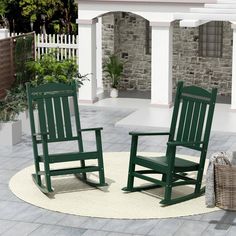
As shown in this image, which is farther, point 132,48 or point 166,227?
point 132,48

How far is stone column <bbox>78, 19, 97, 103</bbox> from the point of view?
21312mm

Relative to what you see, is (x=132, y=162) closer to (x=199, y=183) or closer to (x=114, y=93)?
(x=199, y=183)

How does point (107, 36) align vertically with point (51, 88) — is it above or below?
above

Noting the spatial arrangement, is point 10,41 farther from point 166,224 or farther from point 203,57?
point 166,224

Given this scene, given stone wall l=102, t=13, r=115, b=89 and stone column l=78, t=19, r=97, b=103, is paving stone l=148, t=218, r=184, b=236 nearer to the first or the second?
stone column l=78, t=19, r=97, b=103

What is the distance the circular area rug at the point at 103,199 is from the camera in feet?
38.6

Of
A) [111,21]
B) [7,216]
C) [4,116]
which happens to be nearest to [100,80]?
[111,21]

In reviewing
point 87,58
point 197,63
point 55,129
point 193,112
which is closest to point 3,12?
point 87,58

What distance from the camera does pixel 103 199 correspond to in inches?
489

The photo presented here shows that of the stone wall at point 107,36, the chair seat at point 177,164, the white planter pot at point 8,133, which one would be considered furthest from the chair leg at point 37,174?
the stone wall at point 107,36

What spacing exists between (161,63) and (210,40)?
8.57 feet

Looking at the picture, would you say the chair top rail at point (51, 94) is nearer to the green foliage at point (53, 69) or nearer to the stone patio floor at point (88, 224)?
the stone patio floor at point (88, 224)

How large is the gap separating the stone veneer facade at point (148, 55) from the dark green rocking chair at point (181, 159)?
32.2ft

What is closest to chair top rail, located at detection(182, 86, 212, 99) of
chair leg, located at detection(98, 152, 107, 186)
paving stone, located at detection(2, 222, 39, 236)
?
chair leg, located at detection(98, 152, 107, 186)
